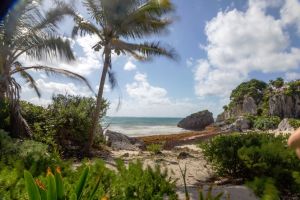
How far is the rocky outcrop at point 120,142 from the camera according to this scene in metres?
17.1

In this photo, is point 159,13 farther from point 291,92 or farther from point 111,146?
point 291,92

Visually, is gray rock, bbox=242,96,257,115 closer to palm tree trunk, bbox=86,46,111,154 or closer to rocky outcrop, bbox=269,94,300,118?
rocky outcrop, bbox=269,94,300,118

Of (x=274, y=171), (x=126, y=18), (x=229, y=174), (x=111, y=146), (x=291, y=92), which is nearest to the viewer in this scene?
(x=274, y=171)

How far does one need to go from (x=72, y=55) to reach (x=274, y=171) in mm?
8958

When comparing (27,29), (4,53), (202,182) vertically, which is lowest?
(202,182)

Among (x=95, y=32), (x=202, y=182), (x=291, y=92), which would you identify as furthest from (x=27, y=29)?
(x=291, y=92)

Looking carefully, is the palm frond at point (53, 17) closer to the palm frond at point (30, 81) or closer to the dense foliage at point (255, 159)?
the palm frond at point (30, 81)

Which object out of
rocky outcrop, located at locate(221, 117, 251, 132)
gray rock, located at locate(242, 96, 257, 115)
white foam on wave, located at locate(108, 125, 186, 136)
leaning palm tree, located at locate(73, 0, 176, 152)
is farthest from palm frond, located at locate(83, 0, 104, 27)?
gray rock, located at locate(242, 96, 257, 115)

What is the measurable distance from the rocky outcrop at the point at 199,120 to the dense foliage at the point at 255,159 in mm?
43854

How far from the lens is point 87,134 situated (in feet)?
45.7

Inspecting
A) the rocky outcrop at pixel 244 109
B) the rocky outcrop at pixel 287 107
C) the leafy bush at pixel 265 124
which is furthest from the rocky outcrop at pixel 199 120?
the leafy bush at pixel 265 124

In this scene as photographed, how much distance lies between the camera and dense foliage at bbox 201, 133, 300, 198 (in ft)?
17.3

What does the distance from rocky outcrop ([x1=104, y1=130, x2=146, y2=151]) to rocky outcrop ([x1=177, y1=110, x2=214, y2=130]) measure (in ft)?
110

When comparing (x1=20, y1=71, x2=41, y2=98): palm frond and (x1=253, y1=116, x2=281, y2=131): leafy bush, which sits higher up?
(x1=20, y1=71, x2=41, y2=98): palm frond
